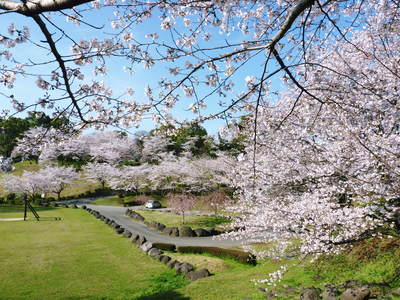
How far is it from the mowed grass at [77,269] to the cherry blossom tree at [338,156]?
334 centimetres

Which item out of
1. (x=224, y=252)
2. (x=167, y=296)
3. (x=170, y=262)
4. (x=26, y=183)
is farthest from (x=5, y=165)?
(x=26, y=183)

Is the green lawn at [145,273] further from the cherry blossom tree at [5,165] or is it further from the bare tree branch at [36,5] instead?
the bare tree branch at [36,5]

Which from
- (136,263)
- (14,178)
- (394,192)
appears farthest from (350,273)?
(14,178)

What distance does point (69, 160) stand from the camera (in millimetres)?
44500

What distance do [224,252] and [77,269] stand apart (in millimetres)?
5452

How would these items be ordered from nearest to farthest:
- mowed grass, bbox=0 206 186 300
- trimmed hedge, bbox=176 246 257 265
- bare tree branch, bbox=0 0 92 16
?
bare tree branch, bbox=0 0 92 16, mowed grass, bbox=0 206 186 300, trimmed hedge, bbox=176 246 257 265

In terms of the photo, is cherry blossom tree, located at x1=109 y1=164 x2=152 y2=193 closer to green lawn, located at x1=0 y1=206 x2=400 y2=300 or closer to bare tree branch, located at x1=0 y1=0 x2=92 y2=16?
green lawn, located at x1=0 y1=206 x2=400 y2=300

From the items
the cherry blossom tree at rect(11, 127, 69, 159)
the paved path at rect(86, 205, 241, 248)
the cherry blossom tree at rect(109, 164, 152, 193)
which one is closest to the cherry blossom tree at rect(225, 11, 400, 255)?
the cherry blossom tree at rect(11, 127, 69, 159)

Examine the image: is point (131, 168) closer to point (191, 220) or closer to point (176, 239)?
point (191, 220)

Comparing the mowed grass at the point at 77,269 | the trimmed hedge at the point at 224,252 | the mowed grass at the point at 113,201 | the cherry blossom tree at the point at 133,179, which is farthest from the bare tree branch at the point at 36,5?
the mowed grass at the point at 113,201

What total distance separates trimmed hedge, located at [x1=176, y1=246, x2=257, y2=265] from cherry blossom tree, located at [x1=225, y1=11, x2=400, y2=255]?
2.69 metres

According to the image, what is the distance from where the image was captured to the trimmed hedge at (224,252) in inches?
408

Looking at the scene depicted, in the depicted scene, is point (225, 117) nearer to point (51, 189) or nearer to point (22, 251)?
point (22, 251)

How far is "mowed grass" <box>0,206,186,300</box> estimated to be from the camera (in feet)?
24.4
